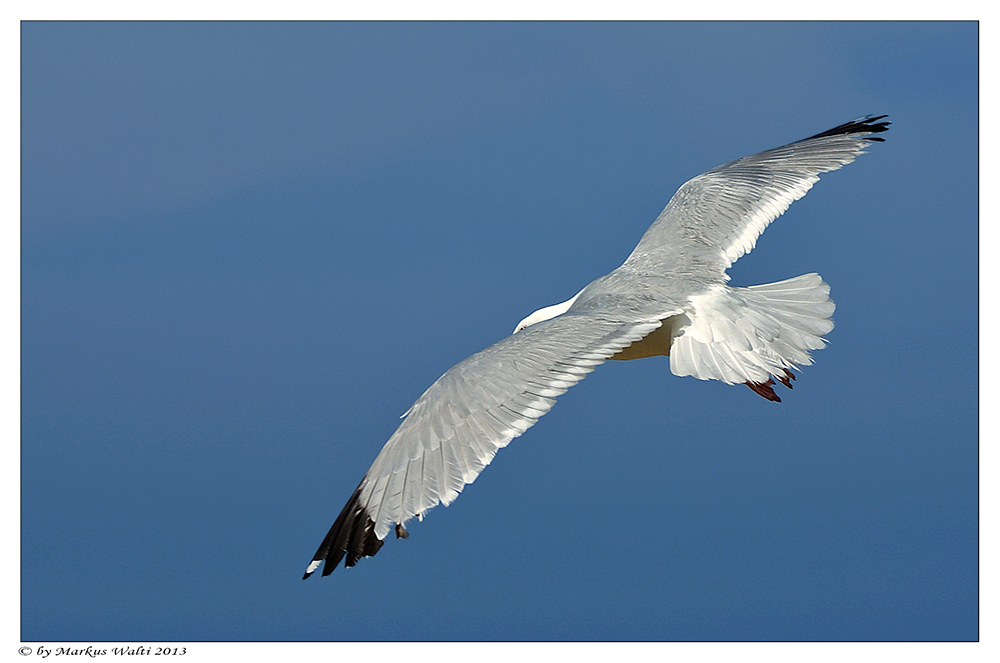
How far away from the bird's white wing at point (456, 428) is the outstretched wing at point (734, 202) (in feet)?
4.15

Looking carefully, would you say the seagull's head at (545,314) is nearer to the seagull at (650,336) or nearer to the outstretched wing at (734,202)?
the seagull at (650,336)

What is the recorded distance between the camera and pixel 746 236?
14.4 ft

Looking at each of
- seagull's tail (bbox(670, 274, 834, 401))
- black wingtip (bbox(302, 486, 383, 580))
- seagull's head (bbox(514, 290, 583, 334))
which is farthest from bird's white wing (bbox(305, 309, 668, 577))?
seagull's head (bbox(514, 290, 583, 334))

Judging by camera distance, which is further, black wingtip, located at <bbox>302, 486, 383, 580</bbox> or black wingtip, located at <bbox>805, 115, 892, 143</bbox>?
black wingtip, located at <bbox>805, 115, 892, 143</bbox>

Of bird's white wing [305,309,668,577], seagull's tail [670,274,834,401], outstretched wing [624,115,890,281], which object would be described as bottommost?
bird's white wing [305,309,668,577]

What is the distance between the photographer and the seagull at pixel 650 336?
262cm

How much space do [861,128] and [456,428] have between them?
326cm

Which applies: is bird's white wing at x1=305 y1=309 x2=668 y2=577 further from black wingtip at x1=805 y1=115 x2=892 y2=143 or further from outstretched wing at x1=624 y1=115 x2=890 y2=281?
black wingtip at x1=805 y1=115 x2=892 y2=143

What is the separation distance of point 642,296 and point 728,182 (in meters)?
1.36

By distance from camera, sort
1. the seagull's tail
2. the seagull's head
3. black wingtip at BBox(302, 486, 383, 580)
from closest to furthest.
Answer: black wingtip at BBox(302, 486, 383, 580) < the seagull's tail < the seagull's head

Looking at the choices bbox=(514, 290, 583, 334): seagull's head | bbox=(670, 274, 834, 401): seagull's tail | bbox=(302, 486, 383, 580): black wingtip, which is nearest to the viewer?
bbox=(302, 486, 383, 580): black wingtip

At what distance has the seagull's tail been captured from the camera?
334 cm
